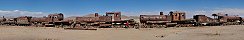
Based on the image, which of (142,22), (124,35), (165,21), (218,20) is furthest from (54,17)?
(124,35)

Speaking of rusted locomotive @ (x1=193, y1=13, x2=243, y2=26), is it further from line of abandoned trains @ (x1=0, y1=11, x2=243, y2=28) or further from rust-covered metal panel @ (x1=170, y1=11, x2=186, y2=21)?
rust-covered metal panel @ (x1=170, y1=11, x2=186, y2=21)

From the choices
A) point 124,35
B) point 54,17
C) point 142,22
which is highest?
point 54,17

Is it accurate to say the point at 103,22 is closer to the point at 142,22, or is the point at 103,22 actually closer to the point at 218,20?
the point at 142,22

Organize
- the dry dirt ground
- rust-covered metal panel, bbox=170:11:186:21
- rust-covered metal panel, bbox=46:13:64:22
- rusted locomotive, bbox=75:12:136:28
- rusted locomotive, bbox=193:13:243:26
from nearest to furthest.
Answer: the dry dirt ground → rusted locomotive, bbox=75:12:136:28 → rusted locomotive, bbox=193:13:243:26 → rust-covered metal panel, bbox=170:11:186:21 → rust-covered metal panel, bbox=46:13:64:22

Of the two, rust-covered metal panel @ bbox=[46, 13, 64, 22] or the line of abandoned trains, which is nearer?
the line of abandoned trains

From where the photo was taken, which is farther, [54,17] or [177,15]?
[54,17]

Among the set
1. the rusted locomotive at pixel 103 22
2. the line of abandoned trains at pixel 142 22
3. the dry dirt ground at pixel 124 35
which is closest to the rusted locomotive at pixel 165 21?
the line of abandoned trains at pixel 142 22

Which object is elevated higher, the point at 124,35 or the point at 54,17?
the point at 54,17

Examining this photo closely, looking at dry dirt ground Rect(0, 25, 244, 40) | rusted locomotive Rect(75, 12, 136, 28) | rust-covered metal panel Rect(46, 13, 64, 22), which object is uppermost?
rust-covered metal panel Rect(46, 13, 64, 22)

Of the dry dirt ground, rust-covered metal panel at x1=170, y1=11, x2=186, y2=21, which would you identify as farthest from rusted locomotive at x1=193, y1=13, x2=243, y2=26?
the dry dirt ground

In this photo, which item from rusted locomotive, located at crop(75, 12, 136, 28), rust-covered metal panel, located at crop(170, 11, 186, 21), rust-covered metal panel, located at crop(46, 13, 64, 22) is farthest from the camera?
rust-covered metal panel, located at crop(46, 13, 64, 22)

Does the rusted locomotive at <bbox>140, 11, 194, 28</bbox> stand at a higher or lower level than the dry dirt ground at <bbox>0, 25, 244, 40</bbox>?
higher

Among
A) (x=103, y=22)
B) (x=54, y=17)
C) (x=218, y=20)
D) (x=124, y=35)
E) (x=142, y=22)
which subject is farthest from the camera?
(x=54, y=17)

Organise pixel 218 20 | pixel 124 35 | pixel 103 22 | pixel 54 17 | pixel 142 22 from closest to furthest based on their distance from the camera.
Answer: pixel 124 35 → pixel 103 22 → pixel 142 22 → pixel 218 20 → pixel 54 17
